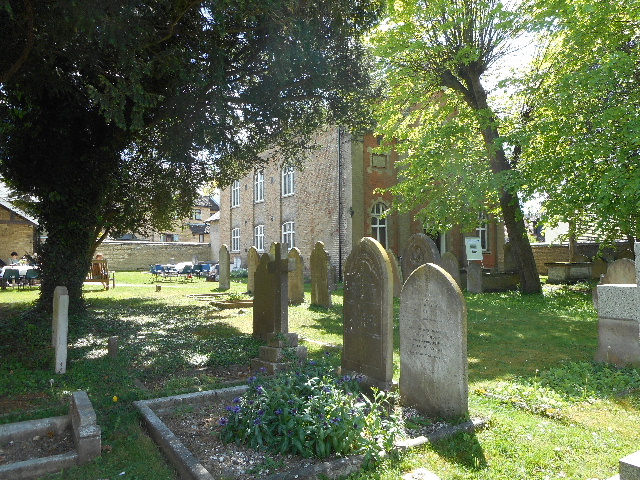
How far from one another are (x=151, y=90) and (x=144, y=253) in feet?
114

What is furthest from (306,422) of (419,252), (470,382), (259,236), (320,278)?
(259,236)

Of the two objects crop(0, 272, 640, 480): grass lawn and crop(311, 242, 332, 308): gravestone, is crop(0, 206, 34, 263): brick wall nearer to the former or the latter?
crop(0, 272, 640, 480): grass lawn

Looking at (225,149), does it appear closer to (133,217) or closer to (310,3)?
(310,3)

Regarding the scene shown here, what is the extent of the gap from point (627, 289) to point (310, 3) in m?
7.07

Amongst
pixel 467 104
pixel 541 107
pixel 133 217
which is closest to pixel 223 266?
pixel 133 217

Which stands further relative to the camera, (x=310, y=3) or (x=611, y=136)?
(x=611, y=136)

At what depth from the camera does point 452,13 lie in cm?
1541

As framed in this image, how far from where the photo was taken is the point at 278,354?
6.76 meters

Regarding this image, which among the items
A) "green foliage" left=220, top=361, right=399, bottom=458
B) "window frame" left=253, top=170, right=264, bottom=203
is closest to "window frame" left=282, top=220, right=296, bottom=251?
"window frame" left=253, top=170, right=264, bottom=203

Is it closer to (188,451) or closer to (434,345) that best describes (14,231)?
(188,451)

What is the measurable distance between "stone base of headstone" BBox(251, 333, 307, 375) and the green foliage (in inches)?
75.0

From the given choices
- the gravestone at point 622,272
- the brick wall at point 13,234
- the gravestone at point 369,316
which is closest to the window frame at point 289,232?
the brick wall at point 13,234

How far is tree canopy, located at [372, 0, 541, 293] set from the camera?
618 inches

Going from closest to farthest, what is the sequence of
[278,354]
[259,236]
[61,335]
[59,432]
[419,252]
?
[59,432] < [278,354] < [61,335] < [419,252] < [259,236]
